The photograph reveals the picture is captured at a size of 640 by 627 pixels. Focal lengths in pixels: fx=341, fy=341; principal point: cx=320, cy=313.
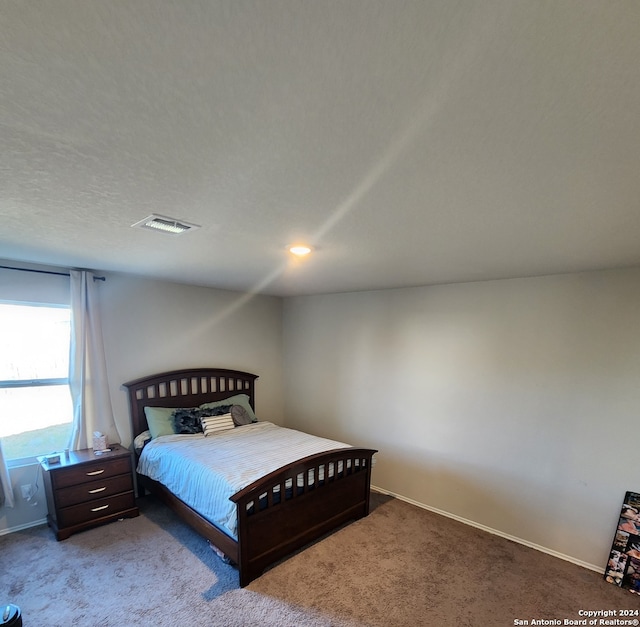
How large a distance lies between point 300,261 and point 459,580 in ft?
8.56

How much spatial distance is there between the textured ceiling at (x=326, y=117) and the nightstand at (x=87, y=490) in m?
2.06

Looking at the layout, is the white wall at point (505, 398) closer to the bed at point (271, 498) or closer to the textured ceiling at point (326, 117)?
the bed at point (271, 498)

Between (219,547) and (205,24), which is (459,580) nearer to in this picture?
(219,547)

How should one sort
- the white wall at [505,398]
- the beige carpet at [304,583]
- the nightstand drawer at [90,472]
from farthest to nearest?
the nightstand drawer at [90,472]
the white wall at [505,398]
the beige carpet at [304,583]

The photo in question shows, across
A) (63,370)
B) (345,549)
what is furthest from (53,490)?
(345,549)

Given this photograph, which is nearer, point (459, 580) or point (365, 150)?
point (365, 150)

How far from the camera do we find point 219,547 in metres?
2.51

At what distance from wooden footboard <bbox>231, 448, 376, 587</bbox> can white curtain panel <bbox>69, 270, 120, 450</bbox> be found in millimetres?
1860

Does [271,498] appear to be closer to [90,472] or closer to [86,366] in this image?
[90,472]

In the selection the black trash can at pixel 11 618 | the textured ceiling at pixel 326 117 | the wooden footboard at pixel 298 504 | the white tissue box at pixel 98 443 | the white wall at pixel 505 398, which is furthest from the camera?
the white tissue box at pixel 98 443

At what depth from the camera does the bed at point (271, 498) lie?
2398 millimetres

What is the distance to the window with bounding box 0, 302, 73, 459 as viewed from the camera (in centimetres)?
298

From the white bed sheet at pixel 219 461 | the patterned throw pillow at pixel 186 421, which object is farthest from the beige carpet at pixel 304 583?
the patterned throw pillow at pixel 186 421

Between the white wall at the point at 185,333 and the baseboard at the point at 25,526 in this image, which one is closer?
the baseboard at the point at 25,526
